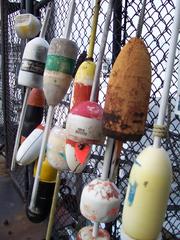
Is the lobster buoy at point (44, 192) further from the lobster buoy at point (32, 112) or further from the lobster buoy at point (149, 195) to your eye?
the lobster buoy at point (149, 195)

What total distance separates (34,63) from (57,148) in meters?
0.35

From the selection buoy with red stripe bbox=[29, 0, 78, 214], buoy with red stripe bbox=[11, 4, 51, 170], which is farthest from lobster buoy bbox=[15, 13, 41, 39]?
buoy with red stripe bbox=[29, 0, 78, 214]

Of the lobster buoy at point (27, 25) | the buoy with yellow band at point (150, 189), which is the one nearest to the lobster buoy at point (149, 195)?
the buoy with yellow band at point (150, 189)

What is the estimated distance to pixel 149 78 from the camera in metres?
0.64

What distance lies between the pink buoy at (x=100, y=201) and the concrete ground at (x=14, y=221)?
102 centimetres

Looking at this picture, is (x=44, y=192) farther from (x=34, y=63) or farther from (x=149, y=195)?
(x=149, y=195)

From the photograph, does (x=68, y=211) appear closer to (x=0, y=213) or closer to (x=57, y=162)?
(x=0, y=213)

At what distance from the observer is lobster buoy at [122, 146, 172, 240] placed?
1.83 feet

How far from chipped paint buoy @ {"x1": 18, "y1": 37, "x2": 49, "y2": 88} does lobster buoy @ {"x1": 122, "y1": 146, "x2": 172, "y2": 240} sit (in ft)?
2.13

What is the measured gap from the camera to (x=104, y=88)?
1.22 meters

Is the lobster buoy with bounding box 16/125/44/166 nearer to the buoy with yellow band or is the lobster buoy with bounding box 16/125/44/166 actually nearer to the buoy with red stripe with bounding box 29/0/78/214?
the buoy with red stripe with bounding box 29/0/78/214

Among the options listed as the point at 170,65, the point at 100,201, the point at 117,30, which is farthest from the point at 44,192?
the point at 170,65

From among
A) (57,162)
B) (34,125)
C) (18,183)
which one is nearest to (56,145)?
(57,162)

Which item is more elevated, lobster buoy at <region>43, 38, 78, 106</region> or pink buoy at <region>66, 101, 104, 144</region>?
lobster buoy at <region>43, 38, 78, 106</region>
